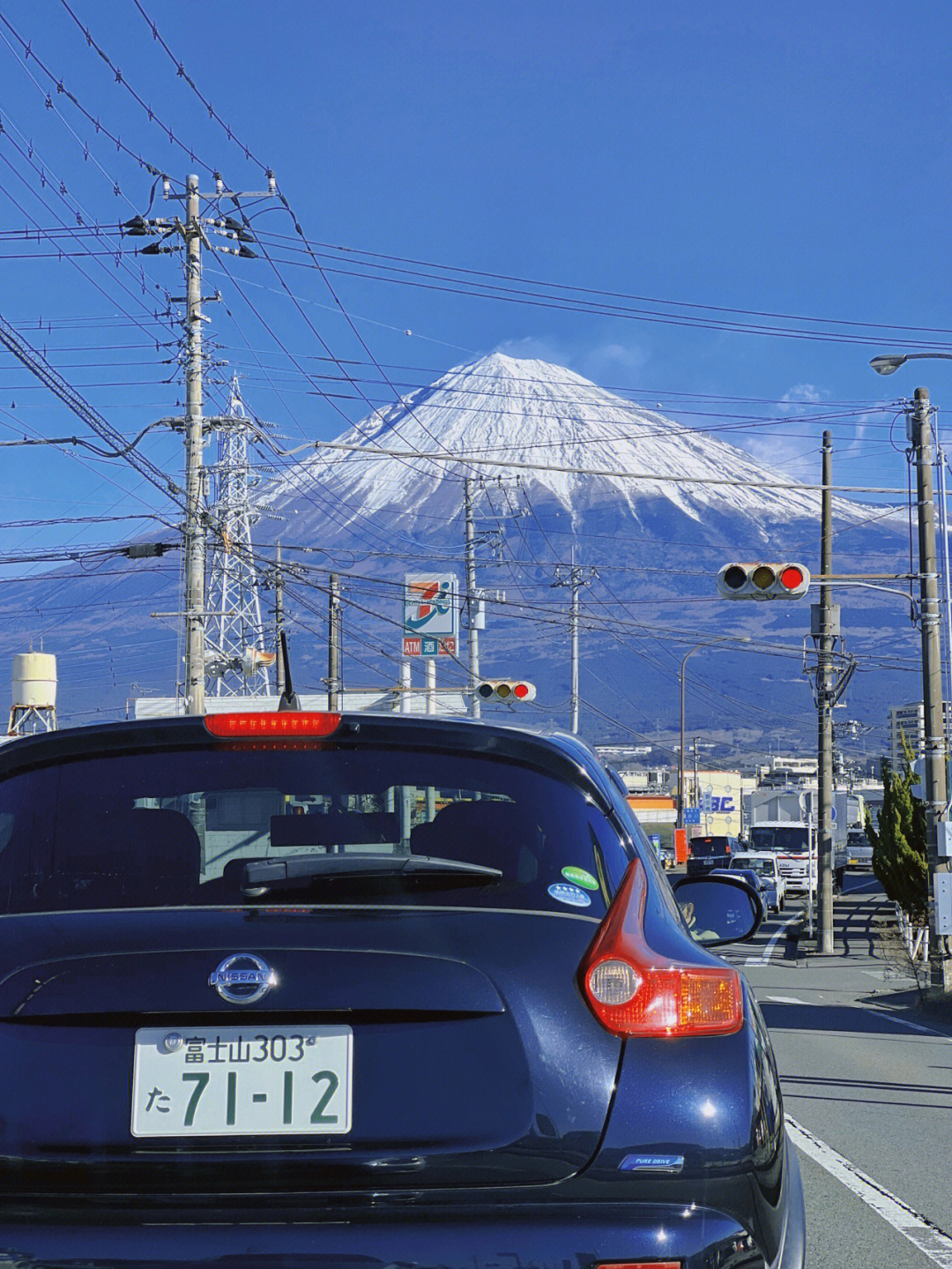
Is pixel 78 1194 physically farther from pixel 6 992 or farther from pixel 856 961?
pixel 856 961

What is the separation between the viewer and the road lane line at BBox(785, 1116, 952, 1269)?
19.4 feet

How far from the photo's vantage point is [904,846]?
33312 mm

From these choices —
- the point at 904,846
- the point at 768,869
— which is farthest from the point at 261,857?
the point at 768,869

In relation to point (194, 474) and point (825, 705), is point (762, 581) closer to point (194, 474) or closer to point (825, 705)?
point (194, 474)

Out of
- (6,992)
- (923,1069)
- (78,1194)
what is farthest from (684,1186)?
(923,1069)

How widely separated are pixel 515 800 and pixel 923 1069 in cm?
1025

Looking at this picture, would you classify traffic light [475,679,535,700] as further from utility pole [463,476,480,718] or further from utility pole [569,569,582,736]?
utility pole [569,569,582,736]

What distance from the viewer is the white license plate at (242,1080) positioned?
2.54 metres

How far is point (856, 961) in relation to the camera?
29.0m

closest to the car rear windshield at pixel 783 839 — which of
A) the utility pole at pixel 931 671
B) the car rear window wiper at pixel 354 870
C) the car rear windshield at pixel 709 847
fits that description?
the car rear windshield at pixel 709 847

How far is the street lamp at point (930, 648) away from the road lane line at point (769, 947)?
18.8 feet

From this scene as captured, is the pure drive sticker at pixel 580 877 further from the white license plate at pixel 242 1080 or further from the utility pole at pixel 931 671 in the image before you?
the utility pole at pixel 931 671

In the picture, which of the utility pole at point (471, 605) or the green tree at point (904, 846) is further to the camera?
the utility pole at point (471, 605)

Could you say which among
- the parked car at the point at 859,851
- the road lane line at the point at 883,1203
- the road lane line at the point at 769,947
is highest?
the road lane line at the point at 883,1203
